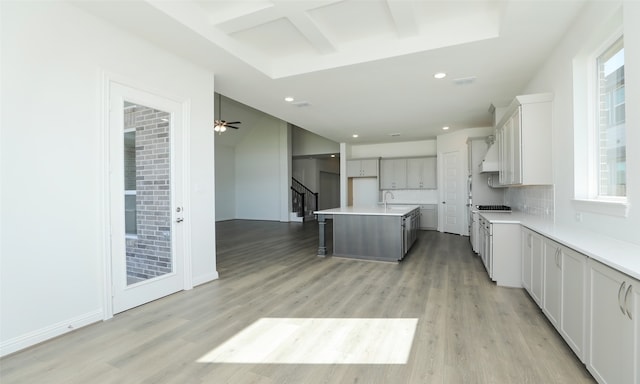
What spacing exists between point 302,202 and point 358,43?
874 centimetres

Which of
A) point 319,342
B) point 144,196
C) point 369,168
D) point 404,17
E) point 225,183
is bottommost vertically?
point 319,342

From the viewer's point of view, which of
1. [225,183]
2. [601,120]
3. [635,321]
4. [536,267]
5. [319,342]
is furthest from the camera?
[225,183]

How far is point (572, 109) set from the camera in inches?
113

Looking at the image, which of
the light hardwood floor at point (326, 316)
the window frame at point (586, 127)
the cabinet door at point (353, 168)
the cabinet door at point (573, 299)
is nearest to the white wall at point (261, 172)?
the cabinet door at point (353, 168)

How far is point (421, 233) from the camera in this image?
8234mm

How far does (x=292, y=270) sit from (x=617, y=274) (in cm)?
370

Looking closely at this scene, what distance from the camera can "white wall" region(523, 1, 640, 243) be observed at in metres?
1.93

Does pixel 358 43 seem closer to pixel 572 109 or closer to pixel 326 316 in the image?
pixel 572 109

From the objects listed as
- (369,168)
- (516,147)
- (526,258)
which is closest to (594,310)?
(526,258)

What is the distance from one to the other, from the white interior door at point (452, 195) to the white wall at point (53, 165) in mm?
7508

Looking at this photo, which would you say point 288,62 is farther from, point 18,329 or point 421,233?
point 421,233

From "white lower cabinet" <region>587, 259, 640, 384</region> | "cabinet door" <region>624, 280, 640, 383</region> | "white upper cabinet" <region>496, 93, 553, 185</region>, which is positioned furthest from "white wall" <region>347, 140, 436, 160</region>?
"cabinet door" <region>624, 280, 640, 383</region>

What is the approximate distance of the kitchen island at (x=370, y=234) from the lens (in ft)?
16.4

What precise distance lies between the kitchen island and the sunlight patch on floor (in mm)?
2295
